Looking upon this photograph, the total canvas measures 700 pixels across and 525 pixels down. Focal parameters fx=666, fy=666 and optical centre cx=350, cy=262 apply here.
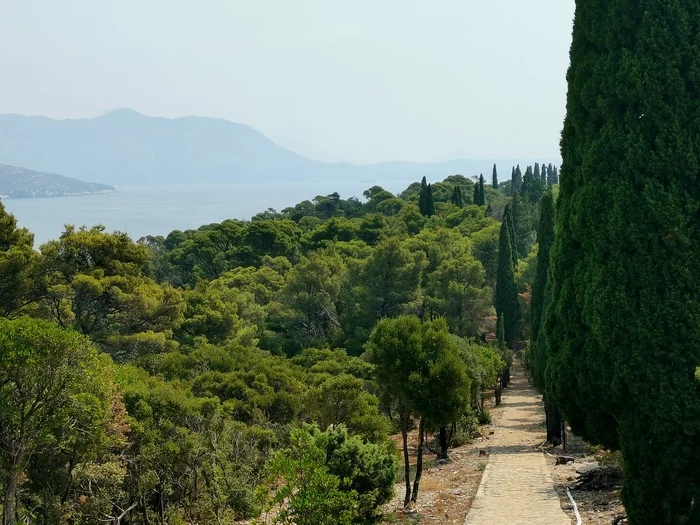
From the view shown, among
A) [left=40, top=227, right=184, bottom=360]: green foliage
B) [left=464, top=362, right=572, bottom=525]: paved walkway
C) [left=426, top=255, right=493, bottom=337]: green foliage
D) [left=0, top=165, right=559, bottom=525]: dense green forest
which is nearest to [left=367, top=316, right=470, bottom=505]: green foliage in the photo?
[left=0, top=165, right=559, bottom=525]: dense green forest

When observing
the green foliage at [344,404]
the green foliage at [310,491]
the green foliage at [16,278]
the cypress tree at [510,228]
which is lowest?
the green foliage at [344,404]

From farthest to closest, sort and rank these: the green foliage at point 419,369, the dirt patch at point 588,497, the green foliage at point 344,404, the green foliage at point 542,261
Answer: the green foliage at point 542,261, the green foliage at point 344,404, the green foliage at point 419,369, the dirt patch at point 588,497

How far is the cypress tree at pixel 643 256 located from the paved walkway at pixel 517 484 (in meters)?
3.93

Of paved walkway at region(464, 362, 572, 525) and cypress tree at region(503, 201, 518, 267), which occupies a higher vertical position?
cypress tree at region(503, 201, 518, 267)

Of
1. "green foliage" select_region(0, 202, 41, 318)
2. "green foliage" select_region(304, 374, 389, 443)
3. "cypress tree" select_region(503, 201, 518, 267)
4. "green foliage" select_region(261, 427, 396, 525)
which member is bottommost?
"green foliage" select_region(304, 374, 389, 443)

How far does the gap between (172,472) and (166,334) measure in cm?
1004

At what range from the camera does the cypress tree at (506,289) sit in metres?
42.2

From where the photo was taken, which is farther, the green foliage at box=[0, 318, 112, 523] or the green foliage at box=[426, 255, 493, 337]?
the green foliage at box=[426, 255, 493, 337]

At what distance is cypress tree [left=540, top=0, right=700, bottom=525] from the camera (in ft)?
25.2

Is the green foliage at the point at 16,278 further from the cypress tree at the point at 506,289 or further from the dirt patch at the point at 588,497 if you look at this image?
the cypress tree at the point at 506,289

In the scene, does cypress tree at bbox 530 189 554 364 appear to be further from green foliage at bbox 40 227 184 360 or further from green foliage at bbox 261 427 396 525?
green foliage at bbox 261 427 396 525

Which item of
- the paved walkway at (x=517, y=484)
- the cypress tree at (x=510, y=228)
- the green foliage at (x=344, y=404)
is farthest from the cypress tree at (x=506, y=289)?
the green foliage at (x=344, y=404)

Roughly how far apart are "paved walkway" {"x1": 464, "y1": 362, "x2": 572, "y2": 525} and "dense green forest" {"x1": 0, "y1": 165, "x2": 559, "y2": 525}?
1.57 metres

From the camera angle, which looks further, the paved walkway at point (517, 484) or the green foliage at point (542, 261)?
the green foliage at point (542, 261)
